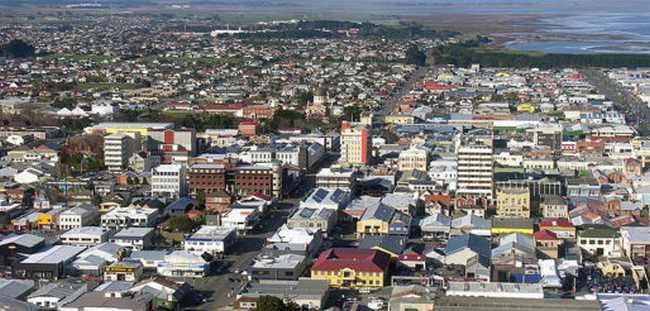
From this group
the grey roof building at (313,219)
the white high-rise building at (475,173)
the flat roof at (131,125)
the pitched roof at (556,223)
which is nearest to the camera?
the pitched roof at (556,223)

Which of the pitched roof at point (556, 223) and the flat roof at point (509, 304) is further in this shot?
the pitched roof at point (556, 223)

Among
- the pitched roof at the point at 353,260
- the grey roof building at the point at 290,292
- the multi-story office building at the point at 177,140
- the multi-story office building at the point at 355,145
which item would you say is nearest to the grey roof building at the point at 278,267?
the pitched roof at the point at 353,260

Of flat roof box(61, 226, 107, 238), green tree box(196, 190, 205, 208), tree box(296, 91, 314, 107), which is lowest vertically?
tree box(296, 91, 314, 107)

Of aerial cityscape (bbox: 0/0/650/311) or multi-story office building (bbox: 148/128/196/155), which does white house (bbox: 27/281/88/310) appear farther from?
multi-story office building (bbox: 148/128/196/155)

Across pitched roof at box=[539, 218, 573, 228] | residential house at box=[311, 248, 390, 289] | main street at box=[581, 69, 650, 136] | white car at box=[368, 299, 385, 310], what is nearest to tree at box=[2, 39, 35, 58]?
main street at box=[581, 69, 650, 136]

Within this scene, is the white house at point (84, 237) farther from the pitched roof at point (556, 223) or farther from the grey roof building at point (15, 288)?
the pitched roof at point (556, 223)

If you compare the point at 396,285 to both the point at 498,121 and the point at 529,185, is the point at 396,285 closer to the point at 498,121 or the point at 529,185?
the point at 529,185
